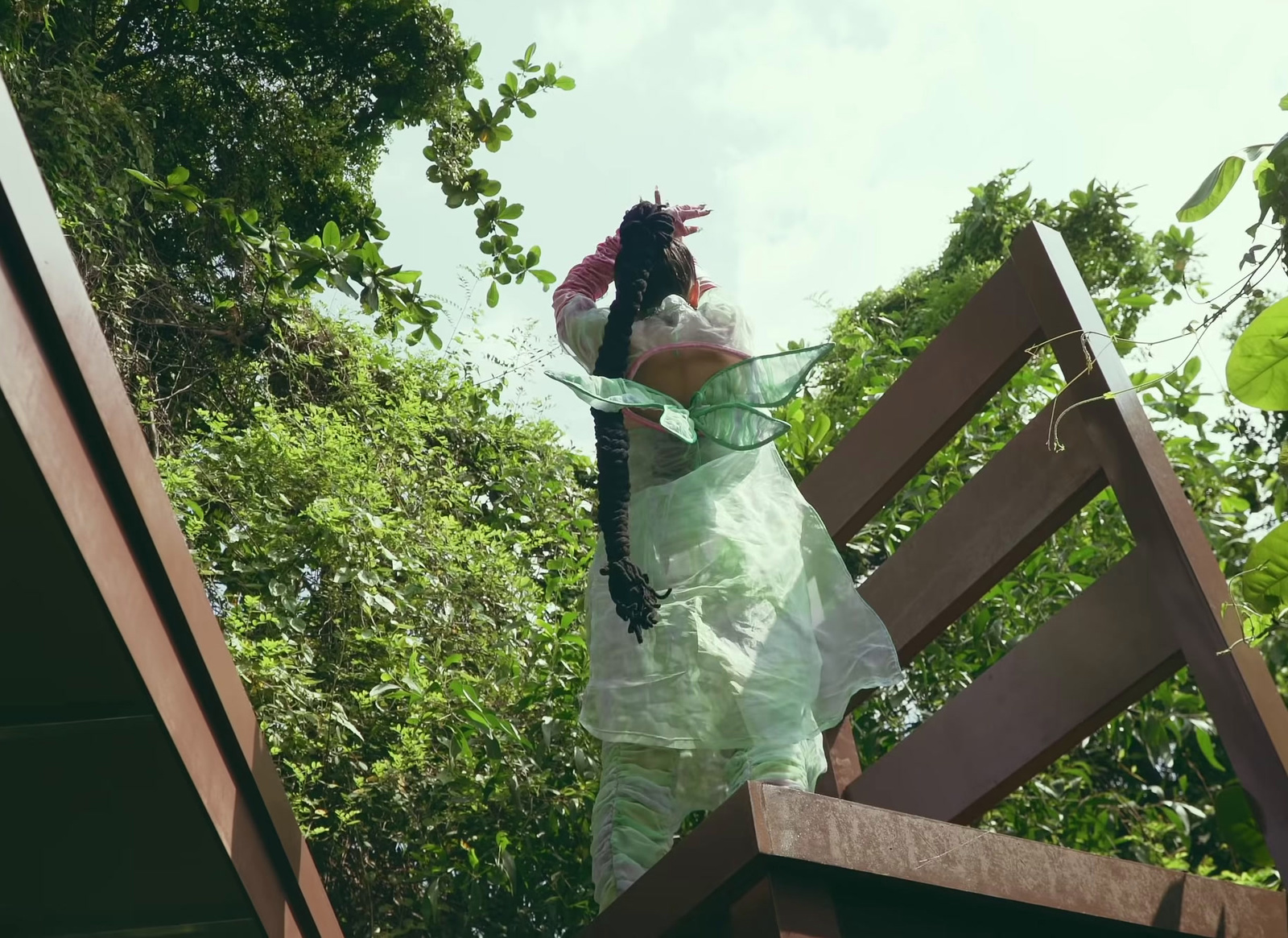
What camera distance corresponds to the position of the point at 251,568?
12.6 ft

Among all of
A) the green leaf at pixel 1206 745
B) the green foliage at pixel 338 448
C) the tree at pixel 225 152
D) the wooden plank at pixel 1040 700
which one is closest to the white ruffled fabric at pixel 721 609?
the wooden plank at pixel 1040 700

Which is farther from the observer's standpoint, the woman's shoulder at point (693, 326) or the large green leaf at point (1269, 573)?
the woman's shoulder at point (693, 326)

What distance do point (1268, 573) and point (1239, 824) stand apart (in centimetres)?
89

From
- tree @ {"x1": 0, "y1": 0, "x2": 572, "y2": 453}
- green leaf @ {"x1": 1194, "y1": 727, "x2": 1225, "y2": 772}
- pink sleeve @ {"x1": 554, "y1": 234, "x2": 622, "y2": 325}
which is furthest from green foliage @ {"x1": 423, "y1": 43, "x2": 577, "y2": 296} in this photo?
green leaf @ {"x1": 1194, "y1": 727, "x2": 1225, "y2": 772}

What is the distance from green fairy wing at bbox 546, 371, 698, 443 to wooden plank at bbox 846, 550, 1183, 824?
704mm

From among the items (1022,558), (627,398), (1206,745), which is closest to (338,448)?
(627,398)

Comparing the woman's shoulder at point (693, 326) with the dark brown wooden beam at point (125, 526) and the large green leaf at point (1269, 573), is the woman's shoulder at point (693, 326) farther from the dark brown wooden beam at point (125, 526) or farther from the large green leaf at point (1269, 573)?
the large green leaf at point (1269, 573)

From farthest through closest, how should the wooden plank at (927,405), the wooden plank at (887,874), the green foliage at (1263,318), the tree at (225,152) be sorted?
the tree at (225,152), the wooden plank at (927,405), the wooden plank at (887,874), the green foliage at (1263,318)

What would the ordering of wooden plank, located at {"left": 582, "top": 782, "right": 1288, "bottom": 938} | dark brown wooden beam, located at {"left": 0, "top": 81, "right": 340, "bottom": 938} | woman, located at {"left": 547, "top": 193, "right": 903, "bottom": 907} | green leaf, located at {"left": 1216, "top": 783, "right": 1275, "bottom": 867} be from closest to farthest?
dark brown wooden beam, located at {"left": 0, "top": 81, "right": 340, "bottom": 938} < wooden plank, located at {"left": 582, "top": 782, "right": 1288, "bottom": 938} < green leaf, located at {"left": 1216, "top": 783, "right": 1275, "bottom": 867} < woman, located at {"left": 547, "top": 193, "right": 903, "bottom": 907}

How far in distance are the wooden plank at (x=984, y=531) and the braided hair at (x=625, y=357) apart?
627mm

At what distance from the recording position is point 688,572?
7.16 ft

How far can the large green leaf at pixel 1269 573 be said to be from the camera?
1.14m

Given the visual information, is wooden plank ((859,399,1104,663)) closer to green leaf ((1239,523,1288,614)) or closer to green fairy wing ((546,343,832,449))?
green fairy wing ((546,343,832,449))

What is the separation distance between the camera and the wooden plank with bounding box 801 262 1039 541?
8.27 ft
